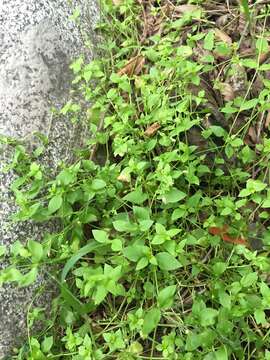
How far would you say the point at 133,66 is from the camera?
2312mm

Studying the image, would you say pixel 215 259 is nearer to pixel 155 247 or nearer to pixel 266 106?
pixel 155 247

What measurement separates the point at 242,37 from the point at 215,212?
2.21 ft

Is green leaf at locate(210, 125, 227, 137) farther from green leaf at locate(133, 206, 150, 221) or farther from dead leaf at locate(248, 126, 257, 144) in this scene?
green leaf at locate(133, 206, 150, 221)

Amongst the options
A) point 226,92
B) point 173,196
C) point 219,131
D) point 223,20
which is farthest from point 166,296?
point 223,20

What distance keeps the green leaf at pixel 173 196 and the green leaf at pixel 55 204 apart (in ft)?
1.07

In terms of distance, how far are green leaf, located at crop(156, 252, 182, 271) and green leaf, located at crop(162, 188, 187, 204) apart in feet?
0.73

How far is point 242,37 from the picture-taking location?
83.4 inches

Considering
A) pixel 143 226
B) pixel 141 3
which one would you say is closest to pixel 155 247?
pixel 143 226

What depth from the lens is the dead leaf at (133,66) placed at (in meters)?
2.30

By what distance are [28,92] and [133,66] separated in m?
0.49

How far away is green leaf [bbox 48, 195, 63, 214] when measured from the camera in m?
1.80

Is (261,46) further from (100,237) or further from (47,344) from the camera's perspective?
(47,344)

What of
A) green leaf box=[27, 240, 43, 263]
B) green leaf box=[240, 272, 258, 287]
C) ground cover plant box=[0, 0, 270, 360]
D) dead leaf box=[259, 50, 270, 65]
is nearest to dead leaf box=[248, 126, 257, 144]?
ground cover plant box=[0, 0, 270, 360]

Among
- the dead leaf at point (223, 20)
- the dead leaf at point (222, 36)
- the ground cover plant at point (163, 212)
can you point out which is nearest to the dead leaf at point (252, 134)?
the ground cover plant at point (163, 212)
